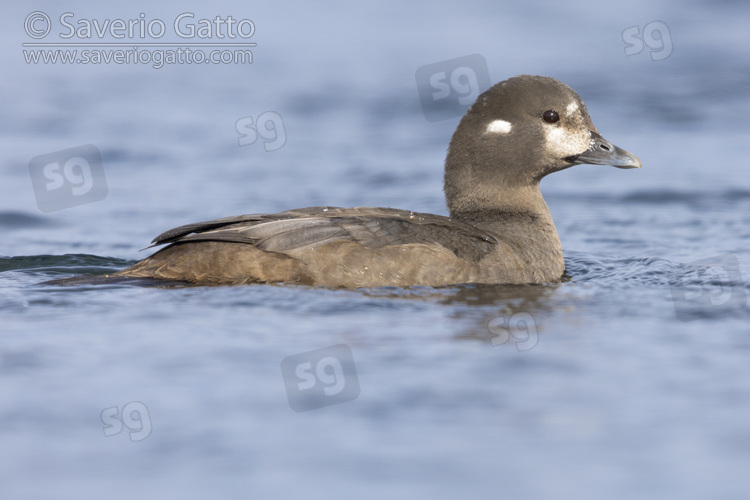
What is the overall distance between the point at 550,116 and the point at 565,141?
0.20 m

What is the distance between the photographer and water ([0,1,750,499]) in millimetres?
4355

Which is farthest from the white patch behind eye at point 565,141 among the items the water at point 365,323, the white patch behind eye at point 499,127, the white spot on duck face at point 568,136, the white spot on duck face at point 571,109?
the water at point 365,323

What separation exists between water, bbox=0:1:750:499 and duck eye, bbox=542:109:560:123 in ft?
3.53

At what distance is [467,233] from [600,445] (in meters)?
2.57

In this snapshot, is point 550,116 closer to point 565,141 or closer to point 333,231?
point 565,141

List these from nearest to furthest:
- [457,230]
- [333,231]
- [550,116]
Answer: [333,231] < [457,230] < [550,116]

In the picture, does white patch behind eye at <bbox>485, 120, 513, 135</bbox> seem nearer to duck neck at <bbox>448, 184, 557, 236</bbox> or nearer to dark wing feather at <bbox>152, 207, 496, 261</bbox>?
duck neck at <bbox>448, 184, 557, 236</bbox>

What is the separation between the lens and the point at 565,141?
7492mm

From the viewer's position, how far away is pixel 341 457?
440cm

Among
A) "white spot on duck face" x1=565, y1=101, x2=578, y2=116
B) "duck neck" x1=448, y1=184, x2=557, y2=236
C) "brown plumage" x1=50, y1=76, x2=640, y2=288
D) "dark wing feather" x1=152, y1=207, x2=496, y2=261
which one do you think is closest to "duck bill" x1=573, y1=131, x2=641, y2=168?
"brown plumage" x1=50, y1=76, x2=640, y2=288

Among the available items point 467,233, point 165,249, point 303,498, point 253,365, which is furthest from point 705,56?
point 303,498

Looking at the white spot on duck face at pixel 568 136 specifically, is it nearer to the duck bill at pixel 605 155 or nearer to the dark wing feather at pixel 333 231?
the duck bill at pixel 605 155

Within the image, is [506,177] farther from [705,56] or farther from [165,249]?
[705,56]

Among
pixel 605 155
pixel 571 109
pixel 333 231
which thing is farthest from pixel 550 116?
pixel 333 231
